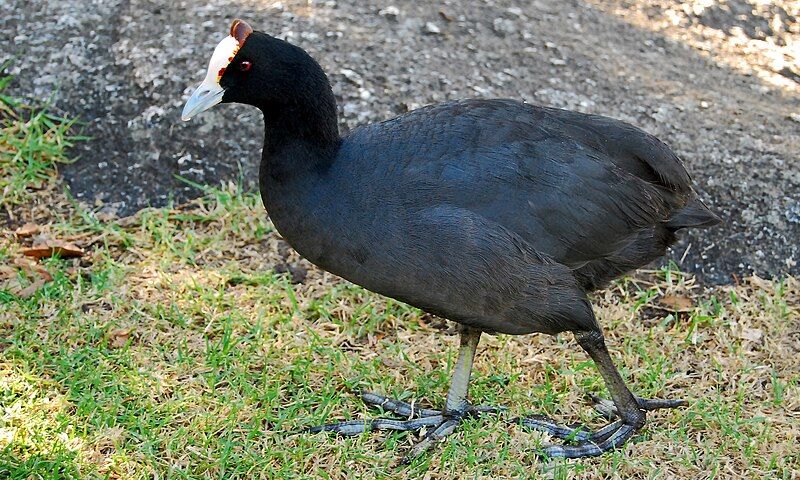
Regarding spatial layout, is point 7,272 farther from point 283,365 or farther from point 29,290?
point 283,365

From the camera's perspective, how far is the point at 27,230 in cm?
460

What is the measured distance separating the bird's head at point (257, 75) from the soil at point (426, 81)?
5.45ft

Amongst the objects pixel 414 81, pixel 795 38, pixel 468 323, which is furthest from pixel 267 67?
pixel 795 38

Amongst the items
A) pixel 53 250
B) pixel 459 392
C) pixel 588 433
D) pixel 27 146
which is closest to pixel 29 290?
pixel 53 250

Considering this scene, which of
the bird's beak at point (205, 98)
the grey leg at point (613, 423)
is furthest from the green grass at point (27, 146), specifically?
the grey leg at point (613, 423)

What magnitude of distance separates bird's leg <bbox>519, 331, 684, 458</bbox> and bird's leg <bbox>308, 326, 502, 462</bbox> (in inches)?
9.9

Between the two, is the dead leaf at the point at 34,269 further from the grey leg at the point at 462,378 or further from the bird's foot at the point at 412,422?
the grey leg at the point at 462,378

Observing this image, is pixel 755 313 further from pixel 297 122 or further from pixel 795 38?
pixel 795 38

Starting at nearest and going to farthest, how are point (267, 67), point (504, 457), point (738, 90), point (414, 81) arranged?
point (267, 67) → point (504, 457) → point (414, 81) → point (738, 90)

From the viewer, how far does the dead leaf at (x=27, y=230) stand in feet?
15.1

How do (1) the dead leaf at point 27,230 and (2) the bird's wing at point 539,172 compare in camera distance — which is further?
(1) the dead leaf at point 27,230

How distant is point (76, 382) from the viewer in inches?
145

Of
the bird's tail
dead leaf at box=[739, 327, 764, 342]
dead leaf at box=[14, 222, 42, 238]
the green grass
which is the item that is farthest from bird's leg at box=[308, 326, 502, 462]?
the green grass

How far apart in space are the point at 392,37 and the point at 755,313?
2.62 metres
